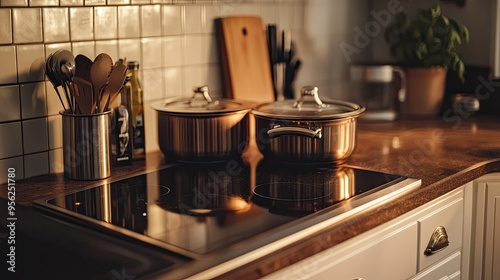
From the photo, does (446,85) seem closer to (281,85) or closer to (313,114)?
(281,85)

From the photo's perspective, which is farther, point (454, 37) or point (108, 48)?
point (454, 37)

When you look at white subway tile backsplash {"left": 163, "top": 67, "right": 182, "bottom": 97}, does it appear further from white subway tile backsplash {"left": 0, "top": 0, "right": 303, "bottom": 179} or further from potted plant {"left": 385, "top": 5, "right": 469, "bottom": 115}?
potted plant {"left": 385, "top": 5, "right": 469, "bottom": 115}

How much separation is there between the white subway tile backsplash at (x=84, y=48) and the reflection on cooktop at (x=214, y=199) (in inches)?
13.9

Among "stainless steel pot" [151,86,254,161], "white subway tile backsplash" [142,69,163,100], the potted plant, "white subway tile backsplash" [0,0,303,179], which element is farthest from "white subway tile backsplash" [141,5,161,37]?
the potted plant

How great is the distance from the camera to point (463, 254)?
1.88 meters

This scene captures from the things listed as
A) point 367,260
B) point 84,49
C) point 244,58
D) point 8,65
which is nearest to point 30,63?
point 8,65

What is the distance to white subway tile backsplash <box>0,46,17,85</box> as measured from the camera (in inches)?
64.6

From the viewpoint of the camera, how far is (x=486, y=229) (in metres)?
1.95

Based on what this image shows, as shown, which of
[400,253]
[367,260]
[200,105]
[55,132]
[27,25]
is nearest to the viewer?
[367,260]

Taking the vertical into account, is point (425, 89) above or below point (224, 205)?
above

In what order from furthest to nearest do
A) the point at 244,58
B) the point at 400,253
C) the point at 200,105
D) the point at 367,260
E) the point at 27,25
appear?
the point at 244,58 → the point at 200,105 → the point at 27,25 → the point at 400,253 → the point at 367,260

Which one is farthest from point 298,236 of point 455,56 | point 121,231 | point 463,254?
point 455,56

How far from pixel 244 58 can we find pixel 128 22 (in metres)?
0.47

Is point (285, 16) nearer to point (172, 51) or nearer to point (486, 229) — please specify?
point (172, 51)
